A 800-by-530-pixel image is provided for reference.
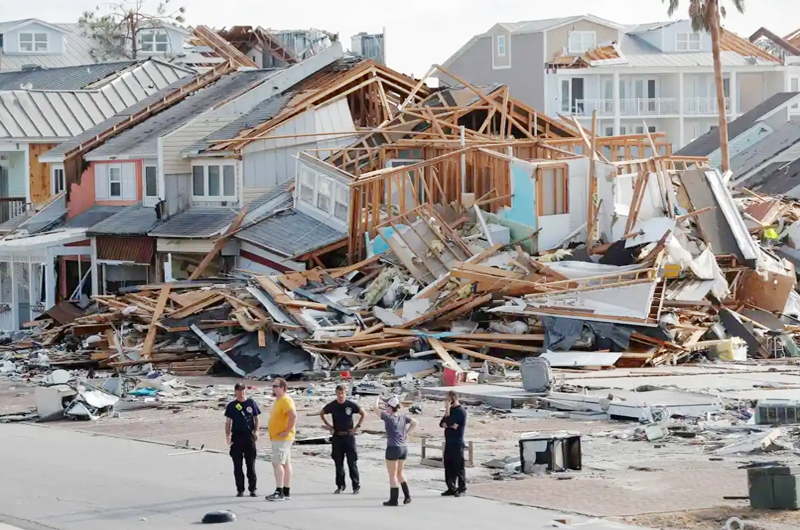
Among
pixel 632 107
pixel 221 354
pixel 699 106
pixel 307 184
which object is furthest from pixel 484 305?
pixel 699 106

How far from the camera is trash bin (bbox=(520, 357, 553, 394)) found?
23500 millimetres

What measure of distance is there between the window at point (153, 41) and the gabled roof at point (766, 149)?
31015 millimetres

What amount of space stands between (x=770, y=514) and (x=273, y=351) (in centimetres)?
1618

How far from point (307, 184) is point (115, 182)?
842cm

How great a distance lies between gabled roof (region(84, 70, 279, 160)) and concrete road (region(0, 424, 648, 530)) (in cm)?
2281

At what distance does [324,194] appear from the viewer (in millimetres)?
36094

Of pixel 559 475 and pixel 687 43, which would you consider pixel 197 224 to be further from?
pixel 687 43

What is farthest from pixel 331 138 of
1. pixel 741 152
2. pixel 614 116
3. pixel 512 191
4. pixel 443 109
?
pixel 614 116

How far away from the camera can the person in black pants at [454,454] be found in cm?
1559

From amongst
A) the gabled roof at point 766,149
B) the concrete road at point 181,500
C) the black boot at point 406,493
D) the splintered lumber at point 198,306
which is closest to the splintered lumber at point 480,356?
the splintered lumber at point 198,306

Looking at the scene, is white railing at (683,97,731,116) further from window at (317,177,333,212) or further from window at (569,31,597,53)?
window at (317,177,333,212)

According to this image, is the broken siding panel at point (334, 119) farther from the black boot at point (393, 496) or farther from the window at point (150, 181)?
the black boot at point (393, 496)

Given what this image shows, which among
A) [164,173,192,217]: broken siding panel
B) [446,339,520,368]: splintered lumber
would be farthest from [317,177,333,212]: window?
[446,339,520,368]: splintered lumber

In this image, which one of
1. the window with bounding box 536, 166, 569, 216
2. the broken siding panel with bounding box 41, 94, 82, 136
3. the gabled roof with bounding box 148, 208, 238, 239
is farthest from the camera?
the broken siding panel with bounding box 41, 94, 82, 136
